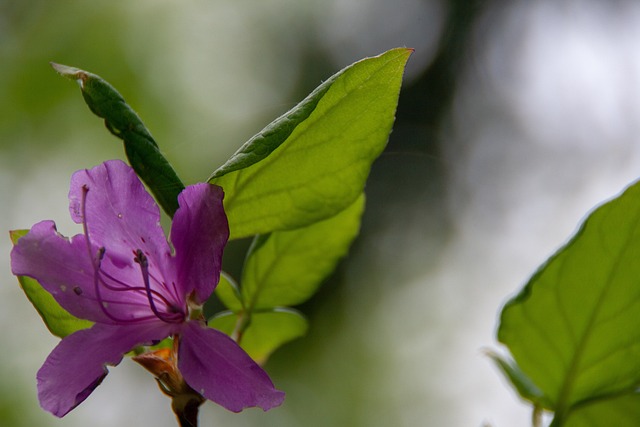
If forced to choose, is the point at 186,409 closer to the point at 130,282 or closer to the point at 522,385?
the point at 130,282

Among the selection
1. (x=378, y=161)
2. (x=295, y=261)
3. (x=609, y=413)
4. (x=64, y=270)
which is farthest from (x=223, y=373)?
(x=378, y=161)

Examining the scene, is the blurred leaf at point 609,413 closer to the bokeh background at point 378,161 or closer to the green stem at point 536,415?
the green stem at point 536,415

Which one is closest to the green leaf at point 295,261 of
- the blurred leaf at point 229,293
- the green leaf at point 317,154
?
the blurred leaf at point 229,293

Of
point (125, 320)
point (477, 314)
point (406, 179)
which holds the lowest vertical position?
point (477, 314)

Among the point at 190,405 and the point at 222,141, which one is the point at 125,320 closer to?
the point at 190,405

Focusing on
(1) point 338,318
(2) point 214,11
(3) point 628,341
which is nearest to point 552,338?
(3) point 628,341

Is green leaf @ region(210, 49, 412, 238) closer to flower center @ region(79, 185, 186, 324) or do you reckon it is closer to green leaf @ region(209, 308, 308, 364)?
flower center @ region(79, 185, 186, 324)

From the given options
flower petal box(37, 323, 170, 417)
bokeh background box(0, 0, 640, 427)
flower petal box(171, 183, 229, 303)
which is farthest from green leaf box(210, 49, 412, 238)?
bokeh background box(0, 0, 640, 427)
